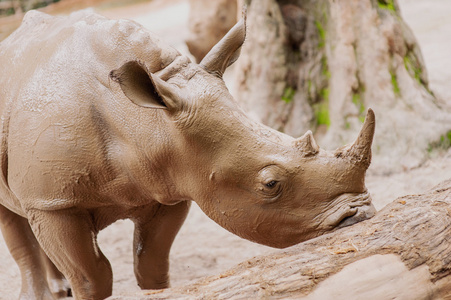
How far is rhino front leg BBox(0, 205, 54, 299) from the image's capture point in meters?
4.81

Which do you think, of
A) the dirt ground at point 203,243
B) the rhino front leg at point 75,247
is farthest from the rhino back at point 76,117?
the dirt ground at point 203,243

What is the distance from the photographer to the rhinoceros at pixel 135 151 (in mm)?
3469

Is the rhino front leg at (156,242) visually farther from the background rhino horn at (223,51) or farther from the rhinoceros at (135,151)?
the background rhino horn at (223,51)

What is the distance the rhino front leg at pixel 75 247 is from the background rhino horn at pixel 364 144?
1650 millimetres

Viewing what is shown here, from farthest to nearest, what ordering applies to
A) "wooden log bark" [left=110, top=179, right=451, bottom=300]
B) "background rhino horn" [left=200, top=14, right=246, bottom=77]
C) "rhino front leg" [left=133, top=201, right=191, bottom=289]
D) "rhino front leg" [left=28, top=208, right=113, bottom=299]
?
"rhino front leg" [left=133, top=201, right=191, bottom=289] < "rhino front leg" [left=28, top=208, right=113, bottom=299] < "background rhino horn" [left=200, top=14, right=246, bottom=77] < "wooden log bark" [left=110, top=179, right=451, bottom=300]

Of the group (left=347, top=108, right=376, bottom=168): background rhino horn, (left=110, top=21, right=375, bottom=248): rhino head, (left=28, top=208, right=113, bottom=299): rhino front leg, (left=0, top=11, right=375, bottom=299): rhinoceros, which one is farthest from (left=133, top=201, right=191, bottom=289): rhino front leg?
(left=347, top=108, right=376, bottom=168): background rhino horn

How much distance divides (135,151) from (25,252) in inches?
64.6

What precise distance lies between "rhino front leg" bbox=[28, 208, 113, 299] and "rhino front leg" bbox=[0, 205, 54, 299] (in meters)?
0.82

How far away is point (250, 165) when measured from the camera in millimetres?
3486

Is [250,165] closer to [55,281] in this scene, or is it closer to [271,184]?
[271,184]

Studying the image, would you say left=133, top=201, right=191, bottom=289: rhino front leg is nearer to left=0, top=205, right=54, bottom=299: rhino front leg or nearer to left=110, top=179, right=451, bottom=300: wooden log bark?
left=0, top=205, right=54, bottom=299: rhino front leg

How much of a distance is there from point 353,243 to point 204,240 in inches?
132

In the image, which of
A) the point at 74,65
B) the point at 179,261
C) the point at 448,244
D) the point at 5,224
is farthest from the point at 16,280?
the point at 448,244

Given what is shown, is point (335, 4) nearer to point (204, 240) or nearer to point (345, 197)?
point (204, 240)
